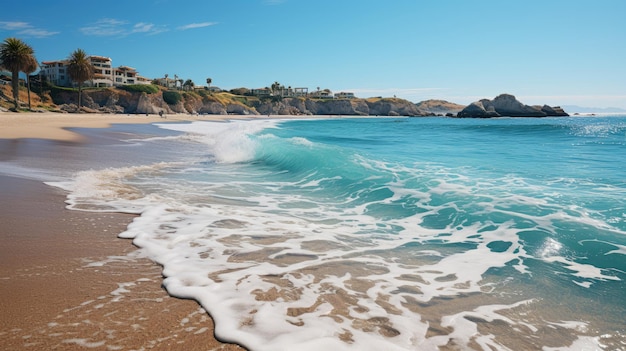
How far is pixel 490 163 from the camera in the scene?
15727 mm

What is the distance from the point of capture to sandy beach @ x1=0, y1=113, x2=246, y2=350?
8.92 ft

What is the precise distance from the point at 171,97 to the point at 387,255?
99.2 m

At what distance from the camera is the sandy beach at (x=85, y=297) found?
272 cm

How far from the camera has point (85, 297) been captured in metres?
3.31

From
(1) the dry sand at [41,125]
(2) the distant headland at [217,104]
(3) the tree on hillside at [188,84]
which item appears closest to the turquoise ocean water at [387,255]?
(1) the dry sand at [41,125]

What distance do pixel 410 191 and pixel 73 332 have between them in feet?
26.0

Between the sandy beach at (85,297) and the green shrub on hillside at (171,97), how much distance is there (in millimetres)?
96263

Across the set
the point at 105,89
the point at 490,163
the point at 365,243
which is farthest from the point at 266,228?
the point at 105,89

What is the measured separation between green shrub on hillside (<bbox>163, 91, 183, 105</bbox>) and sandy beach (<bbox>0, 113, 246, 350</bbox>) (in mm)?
96263

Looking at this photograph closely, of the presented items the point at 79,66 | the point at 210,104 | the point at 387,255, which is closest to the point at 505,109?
the point at 210,104

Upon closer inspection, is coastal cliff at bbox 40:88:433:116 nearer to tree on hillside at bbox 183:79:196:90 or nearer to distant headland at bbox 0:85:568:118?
distant headland at bbox 0:85:568:118

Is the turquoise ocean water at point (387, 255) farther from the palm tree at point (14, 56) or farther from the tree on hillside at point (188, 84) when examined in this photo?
the tree on hillside at point (188, 84)

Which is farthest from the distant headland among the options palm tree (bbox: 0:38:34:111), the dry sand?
the dry sand

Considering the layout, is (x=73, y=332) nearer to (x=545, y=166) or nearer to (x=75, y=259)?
(x=75, y=259)
